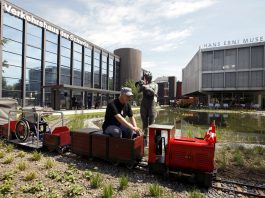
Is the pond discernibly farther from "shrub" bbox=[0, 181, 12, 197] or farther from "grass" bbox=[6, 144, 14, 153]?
"shrub" bbox=[0, 181, 12, 197]

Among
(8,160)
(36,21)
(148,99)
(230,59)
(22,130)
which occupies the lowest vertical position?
(8,160)

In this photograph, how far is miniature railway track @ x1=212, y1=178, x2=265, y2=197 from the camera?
16.0 feet

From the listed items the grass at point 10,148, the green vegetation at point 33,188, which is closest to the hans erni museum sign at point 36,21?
the grass at point 10,148

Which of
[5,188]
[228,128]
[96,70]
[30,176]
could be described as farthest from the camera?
[96,70]

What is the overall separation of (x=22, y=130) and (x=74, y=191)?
179 inches

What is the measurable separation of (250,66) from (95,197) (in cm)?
5287

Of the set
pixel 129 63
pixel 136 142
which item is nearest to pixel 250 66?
pixel 129 63

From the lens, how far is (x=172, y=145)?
523 cm

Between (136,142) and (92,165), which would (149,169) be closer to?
(136,142)

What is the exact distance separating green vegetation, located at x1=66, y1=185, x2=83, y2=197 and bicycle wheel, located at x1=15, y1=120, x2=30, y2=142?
12.9 ft

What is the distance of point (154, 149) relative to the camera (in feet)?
18.3

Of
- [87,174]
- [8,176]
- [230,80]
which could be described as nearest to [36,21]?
[8,176]

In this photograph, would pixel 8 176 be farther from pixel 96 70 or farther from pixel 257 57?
pixel 257 57

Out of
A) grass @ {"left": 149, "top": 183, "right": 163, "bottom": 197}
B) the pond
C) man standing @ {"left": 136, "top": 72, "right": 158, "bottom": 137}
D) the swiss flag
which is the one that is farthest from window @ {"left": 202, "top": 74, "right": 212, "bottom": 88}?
grass @ {"left": 149, "top": 183, "right": 163, "bottom": 197}
